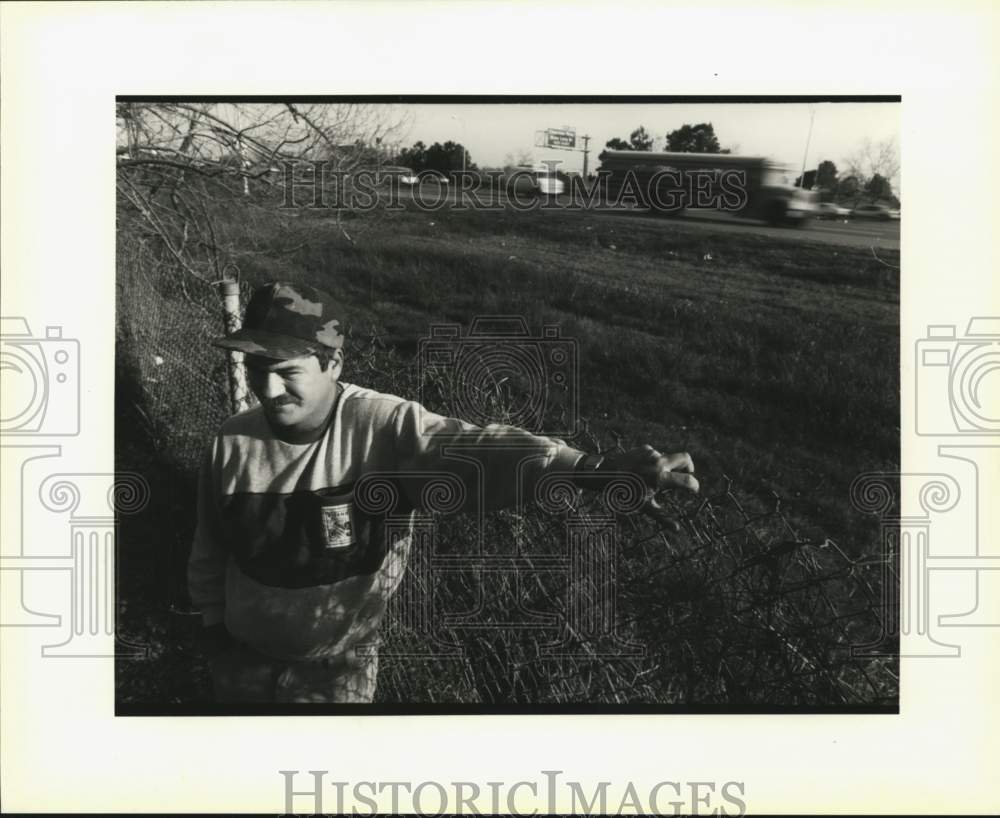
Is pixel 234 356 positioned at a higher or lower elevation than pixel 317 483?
higher

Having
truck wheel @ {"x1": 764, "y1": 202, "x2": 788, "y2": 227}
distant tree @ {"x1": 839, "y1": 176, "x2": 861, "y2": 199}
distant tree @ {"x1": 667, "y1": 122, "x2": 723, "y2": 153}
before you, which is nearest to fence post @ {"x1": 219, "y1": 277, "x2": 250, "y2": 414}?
distant tree @ {"x1": 667, "y1": 122, "x2": 723, "y2": 153}

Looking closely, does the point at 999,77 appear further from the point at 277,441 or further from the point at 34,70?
the point at 34,70

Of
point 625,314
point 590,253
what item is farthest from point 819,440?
point 590,253

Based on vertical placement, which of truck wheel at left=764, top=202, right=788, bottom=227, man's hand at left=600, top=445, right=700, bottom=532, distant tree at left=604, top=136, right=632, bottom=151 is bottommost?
man's hand at left=600, top=445, right=700, bottom=532

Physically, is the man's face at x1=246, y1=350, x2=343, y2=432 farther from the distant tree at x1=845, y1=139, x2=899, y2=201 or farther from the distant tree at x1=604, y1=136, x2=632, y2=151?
the distant tree at x1=845, y1=139, x2=899, y2=201

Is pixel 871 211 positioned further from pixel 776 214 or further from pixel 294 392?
pixel 294 392

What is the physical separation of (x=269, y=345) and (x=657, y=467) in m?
1.42

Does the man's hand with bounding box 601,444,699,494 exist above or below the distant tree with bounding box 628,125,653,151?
below

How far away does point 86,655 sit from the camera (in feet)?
11.8

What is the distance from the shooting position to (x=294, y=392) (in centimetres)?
358

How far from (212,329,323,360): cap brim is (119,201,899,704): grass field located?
0.17 meters

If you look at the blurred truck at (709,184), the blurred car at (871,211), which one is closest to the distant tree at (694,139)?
the blurred truck at (709,184)

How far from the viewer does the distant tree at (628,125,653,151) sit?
11.7ft

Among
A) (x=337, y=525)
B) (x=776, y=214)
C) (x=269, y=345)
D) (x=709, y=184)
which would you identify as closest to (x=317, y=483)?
(x=337, y=525)
